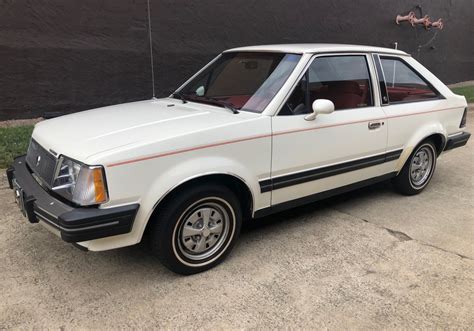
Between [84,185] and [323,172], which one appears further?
[323,172]

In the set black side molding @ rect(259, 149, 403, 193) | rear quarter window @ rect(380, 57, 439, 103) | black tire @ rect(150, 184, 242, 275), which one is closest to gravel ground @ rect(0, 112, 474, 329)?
black tire @ rect(150, 184, 242, 275)

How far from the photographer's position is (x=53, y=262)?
340cm

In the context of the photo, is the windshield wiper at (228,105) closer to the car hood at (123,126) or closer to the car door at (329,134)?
the car hood at (123,126)

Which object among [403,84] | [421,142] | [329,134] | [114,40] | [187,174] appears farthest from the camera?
[114,40]

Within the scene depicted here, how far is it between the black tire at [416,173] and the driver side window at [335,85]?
100 cm

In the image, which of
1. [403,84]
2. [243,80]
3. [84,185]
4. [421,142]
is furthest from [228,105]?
[421,142]

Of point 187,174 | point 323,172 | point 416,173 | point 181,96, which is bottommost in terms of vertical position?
point 416,173

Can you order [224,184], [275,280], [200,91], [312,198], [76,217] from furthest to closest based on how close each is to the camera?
[200,91], [312,198], [224,184], [275,280], [76,217]

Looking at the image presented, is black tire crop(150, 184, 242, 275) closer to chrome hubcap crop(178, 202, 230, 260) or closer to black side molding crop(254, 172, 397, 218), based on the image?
chrome hubcap crop(178, 202, 230, 260)

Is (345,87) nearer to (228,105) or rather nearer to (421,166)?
(228,105)

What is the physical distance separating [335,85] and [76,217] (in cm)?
252

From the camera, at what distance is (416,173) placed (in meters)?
5.00

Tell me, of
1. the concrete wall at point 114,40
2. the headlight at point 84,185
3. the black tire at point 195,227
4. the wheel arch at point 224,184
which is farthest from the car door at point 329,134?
the concrete wall at point 114,40

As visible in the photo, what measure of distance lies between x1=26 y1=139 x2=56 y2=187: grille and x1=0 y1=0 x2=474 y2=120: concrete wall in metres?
4.08
